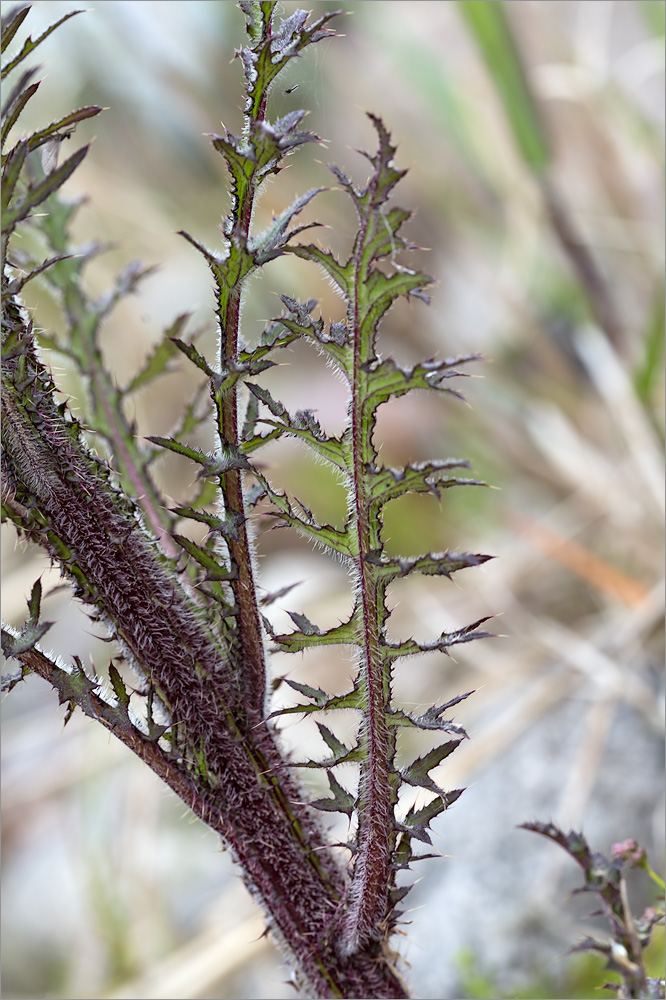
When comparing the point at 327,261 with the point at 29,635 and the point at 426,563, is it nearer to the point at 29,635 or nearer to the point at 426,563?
the point at 426,563

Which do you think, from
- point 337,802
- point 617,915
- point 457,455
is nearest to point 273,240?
point 337,802

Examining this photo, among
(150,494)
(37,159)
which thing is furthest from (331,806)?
(37,159)

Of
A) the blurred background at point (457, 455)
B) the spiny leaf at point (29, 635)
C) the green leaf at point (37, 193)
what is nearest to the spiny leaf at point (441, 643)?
the spiny leaf at point (29, 635)

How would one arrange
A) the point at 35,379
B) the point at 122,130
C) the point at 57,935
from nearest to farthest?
the point at 35,379 → the point at 57,935 → the point at 122,130

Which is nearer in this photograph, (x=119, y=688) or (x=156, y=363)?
(x=119, y=688)

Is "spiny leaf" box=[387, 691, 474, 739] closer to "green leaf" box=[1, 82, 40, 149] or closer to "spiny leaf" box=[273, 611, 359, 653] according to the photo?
"spiny leaf" box=[273, 611, 359, 653]

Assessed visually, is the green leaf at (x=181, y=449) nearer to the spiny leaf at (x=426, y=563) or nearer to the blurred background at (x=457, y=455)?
the spiny leaf at (x=426, y=563)

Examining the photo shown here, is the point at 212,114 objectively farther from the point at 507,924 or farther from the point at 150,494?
the point at 507,924
